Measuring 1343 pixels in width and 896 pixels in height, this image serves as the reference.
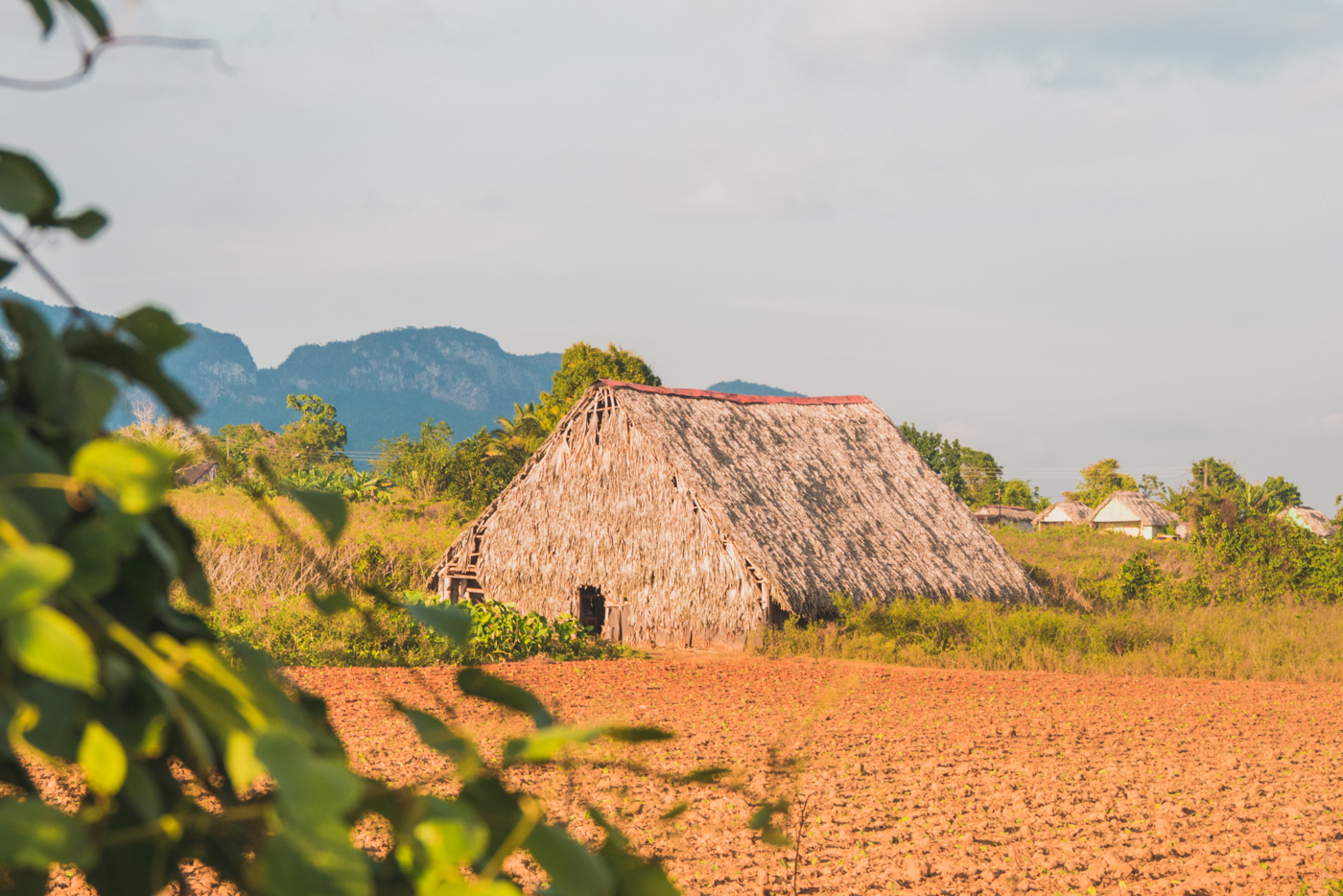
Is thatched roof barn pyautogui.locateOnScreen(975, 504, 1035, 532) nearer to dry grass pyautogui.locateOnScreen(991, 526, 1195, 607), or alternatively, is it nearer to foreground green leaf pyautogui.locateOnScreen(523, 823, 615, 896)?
dry grass pyautogui.locateOnScreen(991, 526, 1195, 607)

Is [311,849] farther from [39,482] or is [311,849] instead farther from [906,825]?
[906,825]

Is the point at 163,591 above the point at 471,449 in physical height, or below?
below

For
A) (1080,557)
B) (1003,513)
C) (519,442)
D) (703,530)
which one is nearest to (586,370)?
(519,442)

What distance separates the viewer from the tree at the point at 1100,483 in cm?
7981

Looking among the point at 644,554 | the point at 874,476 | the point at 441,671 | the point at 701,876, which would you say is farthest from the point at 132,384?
the point at 874,476

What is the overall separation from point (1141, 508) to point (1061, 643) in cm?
5484

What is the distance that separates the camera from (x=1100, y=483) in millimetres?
81125

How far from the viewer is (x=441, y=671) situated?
12.9 meters

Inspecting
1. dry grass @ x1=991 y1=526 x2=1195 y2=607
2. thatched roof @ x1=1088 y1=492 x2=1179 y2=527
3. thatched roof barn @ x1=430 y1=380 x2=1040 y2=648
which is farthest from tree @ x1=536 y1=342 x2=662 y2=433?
thatched roof @ x1=1088 y1=492 x2=1179 y2=527

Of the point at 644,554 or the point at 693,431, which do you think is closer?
the point at 644,554

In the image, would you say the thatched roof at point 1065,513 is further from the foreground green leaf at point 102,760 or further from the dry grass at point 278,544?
the foreground green leaf at point 102,760

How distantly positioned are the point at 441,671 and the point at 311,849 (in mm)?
13094

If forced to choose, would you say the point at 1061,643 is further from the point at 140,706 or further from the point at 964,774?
the point at 140,706

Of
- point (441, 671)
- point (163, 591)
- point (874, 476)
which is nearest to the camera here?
point (163, 591)
